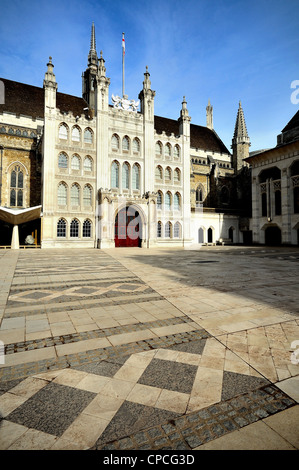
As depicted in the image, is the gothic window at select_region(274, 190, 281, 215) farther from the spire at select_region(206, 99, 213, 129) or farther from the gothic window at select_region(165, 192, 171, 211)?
the spire at select_region(206, 99, 213, 129)

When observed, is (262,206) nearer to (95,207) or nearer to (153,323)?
(95,207)

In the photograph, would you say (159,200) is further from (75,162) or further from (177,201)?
(75,162)

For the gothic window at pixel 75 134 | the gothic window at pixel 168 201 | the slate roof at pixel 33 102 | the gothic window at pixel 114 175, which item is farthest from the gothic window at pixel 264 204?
the gothic window at pixel 75 134

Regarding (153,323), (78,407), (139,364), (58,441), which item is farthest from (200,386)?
(153,323)

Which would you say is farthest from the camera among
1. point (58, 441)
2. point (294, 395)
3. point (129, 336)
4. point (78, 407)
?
point (129, 336)

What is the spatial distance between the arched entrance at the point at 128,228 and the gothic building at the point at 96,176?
118mm

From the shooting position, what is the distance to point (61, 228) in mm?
25297

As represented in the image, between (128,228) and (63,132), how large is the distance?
12.4m

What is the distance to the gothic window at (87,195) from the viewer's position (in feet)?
86.6

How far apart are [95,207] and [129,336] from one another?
23.9 meters

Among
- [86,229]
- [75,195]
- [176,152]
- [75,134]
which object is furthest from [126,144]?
[86,229]

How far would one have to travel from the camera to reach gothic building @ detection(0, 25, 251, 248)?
25.0 metres

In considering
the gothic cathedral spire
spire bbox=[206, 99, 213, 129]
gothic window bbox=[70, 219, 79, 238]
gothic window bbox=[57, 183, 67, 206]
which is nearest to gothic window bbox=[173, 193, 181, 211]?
gothic window bbox=[70, 219, 79, 238]

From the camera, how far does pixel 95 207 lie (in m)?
26.6
